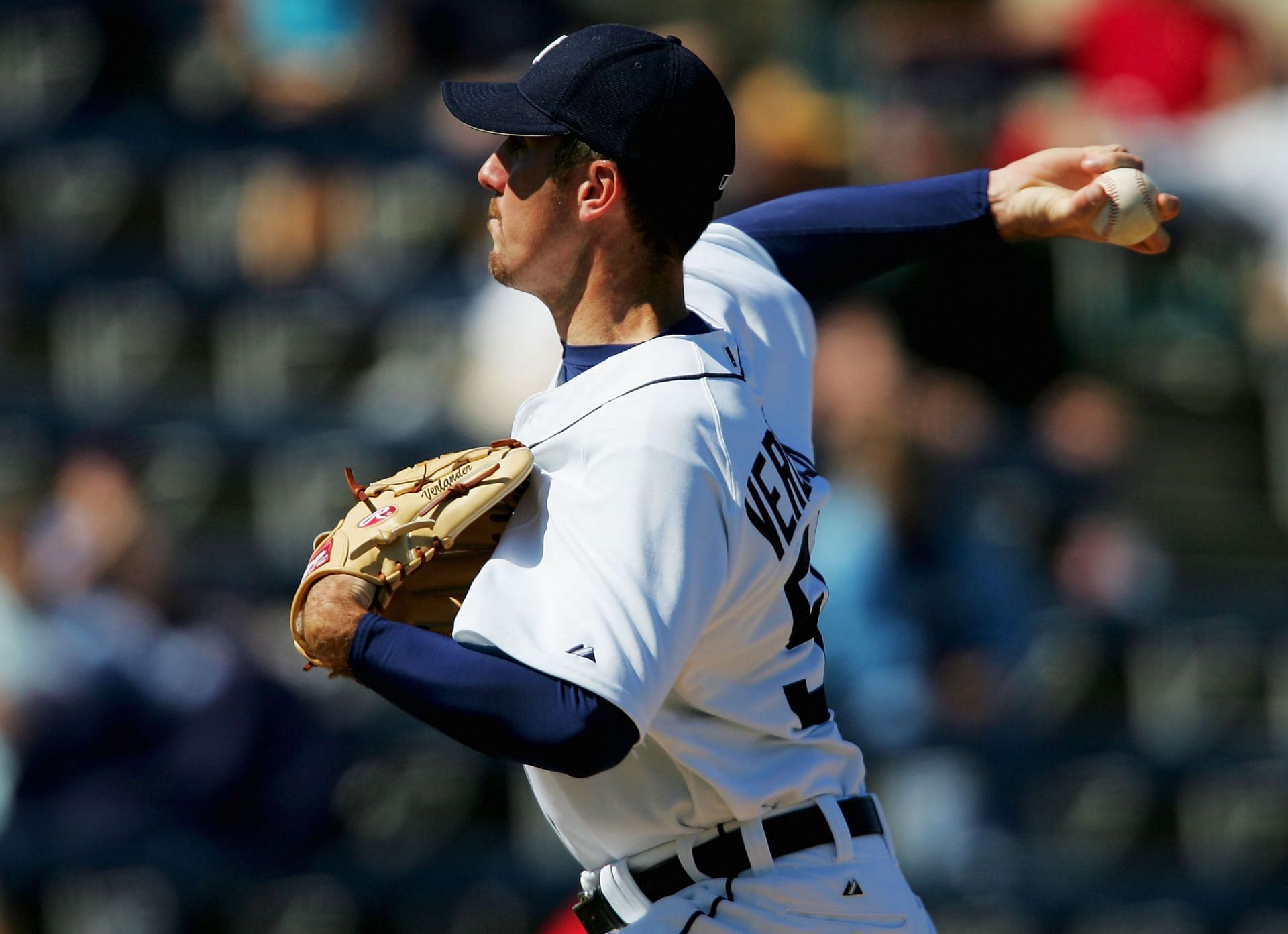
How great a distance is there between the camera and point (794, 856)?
2.27 metres

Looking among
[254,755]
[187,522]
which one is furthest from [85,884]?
[187,522]

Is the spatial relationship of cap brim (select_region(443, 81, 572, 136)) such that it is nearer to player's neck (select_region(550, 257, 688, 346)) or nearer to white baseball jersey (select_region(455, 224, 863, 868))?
player's neck (select_region(550, 257, 688, 346))

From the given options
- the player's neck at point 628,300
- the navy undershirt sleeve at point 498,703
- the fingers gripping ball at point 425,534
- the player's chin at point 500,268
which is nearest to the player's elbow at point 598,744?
the navy undershirt sleeve at point 498,703

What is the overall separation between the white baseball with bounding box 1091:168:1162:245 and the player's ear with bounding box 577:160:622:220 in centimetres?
77

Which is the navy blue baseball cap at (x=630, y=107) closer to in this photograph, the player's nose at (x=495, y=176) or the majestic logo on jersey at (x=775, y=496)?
the player's nose at (x=495, y=176)

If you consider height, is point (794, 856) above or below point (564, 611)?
below

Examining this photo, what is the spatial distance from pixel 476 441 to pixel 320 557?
3438 mm

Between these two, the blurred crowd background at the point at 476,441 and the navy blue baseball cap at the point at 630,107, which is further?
the blurred crowd background at the point at 476,441

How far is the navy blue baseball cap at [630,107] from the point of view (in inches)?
84.6

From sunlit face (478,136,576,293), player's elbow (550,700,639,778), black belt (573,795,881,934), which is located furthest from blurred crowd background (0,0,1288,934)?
player's elbow (550,700,639,778)

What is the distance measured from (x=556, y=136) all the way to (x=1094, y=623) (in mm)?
4519

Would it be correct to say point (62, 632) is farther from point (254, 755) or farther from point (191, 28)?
point (191, 28)

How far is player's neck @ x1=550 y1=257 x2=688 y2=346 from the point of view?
7.39 feet

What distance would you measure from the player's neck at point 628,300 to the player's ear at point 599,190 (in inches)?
2.9
